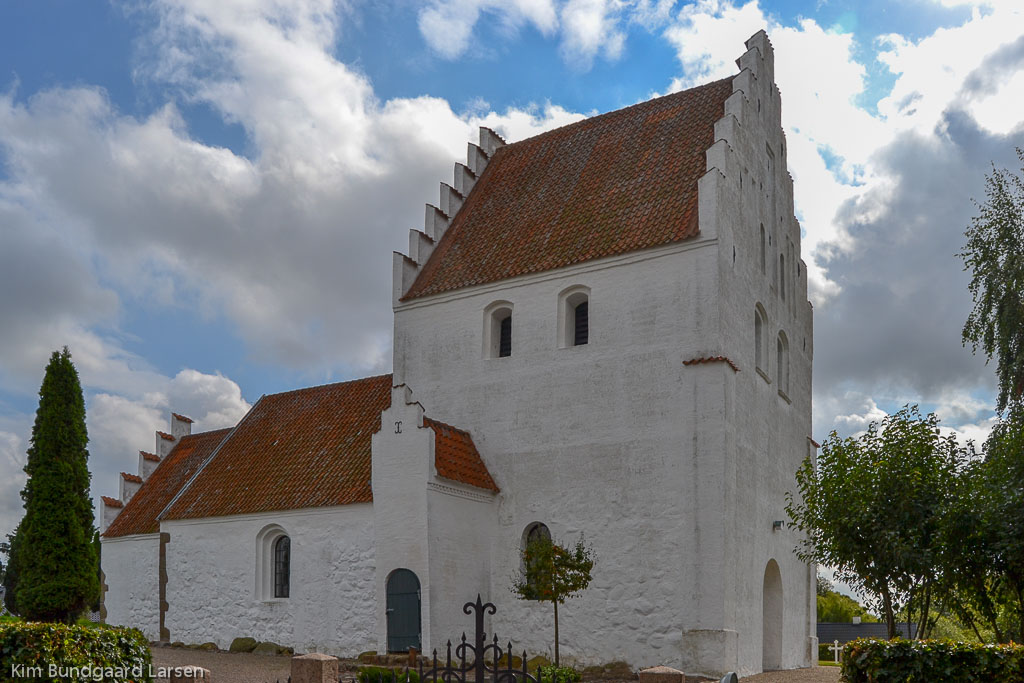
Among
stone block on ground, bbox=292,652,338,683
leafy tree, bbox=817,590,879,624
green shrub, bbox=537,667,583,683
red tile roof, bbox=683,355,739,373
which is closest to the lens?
stone block on ground, bbox=292,652,338,683

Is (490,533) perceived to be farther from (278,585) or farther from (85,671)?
(85,671)

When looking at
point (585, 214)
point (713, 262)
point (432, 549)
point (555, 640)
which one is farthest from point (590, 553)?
point (585, 214)

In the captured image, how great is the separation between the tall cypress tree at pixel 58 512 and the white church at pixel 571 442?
10.7 ft

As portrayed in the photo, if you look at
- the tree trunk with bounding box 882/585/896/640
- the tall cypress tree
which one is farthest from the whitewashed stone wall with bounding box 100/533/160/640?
the tree trunk with bounding box 882/585/896/640

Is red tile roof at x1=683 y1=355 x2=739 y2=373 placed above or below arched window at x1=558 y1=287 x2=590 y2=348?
below

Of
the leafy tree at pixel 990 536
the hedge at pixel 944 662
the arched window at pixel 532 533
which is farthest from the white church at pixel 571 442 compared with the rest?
the hedge at pixel 944 662

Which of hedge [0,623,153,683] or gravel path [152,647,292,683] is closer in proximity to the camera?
hedge [0,623,153,683]

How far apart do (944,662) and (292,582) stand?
14.8m

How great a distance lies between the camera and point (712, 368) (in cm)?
1964

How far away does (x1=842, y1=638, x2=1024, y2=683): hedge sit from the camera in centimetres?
1213

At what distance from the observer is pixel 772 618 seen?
73.9ft

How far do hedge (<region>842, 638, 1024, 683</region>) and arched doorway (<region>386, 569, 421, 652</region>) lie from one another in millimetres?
10082

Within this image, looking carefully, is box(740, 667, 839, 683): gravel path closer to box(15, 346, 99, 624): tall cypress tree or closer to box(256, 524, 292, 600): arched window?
box(256, 524, 292, 600): arched window

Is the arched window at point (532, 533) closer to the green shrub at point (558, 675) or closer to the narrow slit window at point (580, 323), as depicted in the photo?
the green shrub at point (558, 675)
